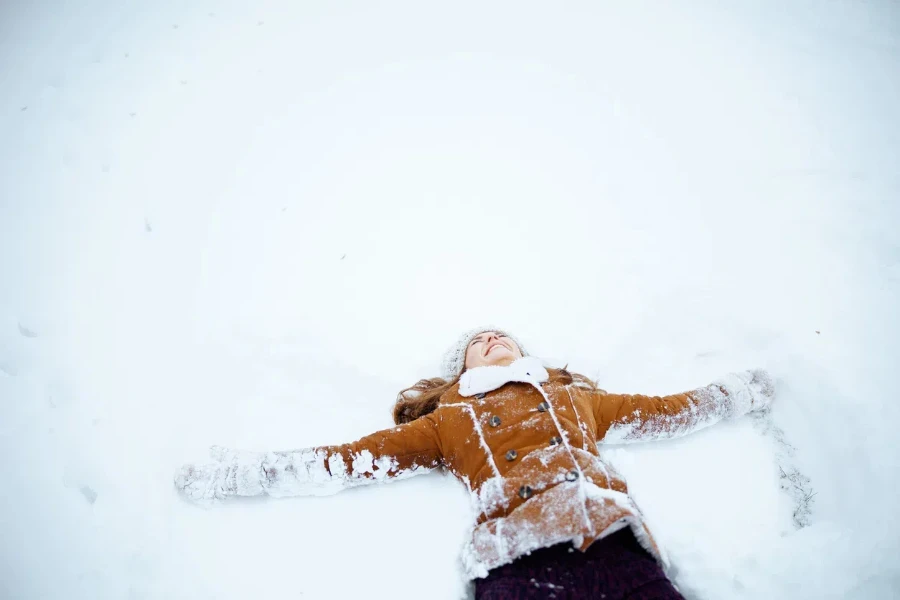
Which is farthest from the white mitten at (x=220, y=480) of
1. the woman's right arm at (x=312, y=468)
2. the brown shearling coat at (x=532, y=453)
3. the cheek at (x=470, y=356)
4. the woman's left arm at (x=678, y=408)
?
the woman's left arm at (x=678, y=408)

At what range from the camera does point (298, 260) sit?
10.8ft

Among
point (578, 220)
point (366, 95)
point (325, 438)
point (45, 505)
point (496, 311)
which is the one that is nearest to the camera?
point (45, 505)

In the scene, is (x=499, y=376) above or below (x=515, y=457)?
above

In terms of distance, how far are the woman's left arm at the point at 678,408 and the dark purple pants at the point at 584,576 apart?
762mm

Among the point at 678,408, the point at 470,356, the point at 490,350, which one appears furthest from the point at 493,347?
the point at 678,408

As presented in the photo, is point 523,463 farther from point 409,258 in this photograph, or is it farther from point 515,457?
point 409,258

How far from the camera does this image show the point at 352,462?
2.18m

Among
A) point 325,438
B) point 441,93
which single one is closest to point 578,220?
point 441,93

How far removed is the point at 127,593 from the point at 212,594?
0.37 meters

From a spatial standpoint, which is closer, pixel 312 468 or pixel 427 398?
pixel 312 468

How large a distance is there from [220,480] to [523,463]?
5.10 ft

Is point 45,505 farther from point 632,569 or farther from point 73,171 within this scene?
point 632,569

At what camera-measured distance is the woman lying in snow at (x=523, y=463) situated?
5.33ft

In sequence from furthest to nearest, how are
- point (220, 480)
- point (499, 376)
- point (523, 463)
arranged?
point (499, 376) < point (220, 480) < point (523, 463)
